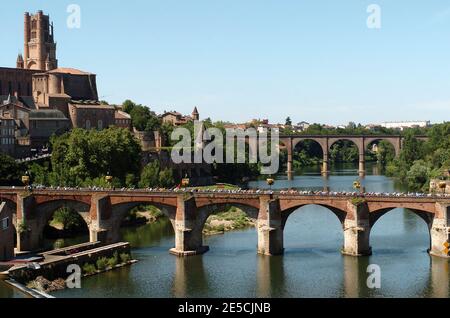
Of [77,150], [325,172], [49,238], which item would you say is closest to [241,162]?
[325,172]

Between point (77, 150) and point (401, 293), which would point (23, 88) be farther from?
point (401, 293)

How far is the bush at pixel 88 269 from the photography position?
60.0 meters

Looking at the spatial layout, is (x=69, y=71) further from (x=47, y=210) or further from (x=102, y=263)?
(x=102, y=263)

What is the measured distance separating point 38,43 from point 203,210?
91969mm

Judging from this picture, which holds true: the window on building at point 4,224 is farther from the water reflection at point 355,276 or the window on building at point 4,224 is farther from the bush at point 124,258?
the water reflection at point 355,276

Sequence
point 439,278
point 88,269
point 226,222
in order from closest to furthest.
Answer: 1. point 439,278
2. point 88,269
3. point 226,222

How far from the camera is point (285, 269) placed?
60469 mm

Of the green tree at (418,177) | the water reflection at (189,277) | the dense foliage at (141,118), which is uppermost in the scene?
the dense foliage at (141,118)

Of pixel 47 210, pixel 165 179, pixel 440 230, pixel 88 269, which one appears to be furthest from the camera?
pixel 165 179

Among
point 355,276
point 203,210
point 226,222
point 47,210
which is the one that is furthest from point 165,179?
point 355,276

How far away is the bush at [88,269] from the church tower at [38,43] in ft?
312

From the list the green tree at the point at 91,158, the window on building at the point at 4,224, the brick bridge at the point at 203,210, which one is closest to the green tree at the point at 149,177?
the green tree at the point at 91,158
